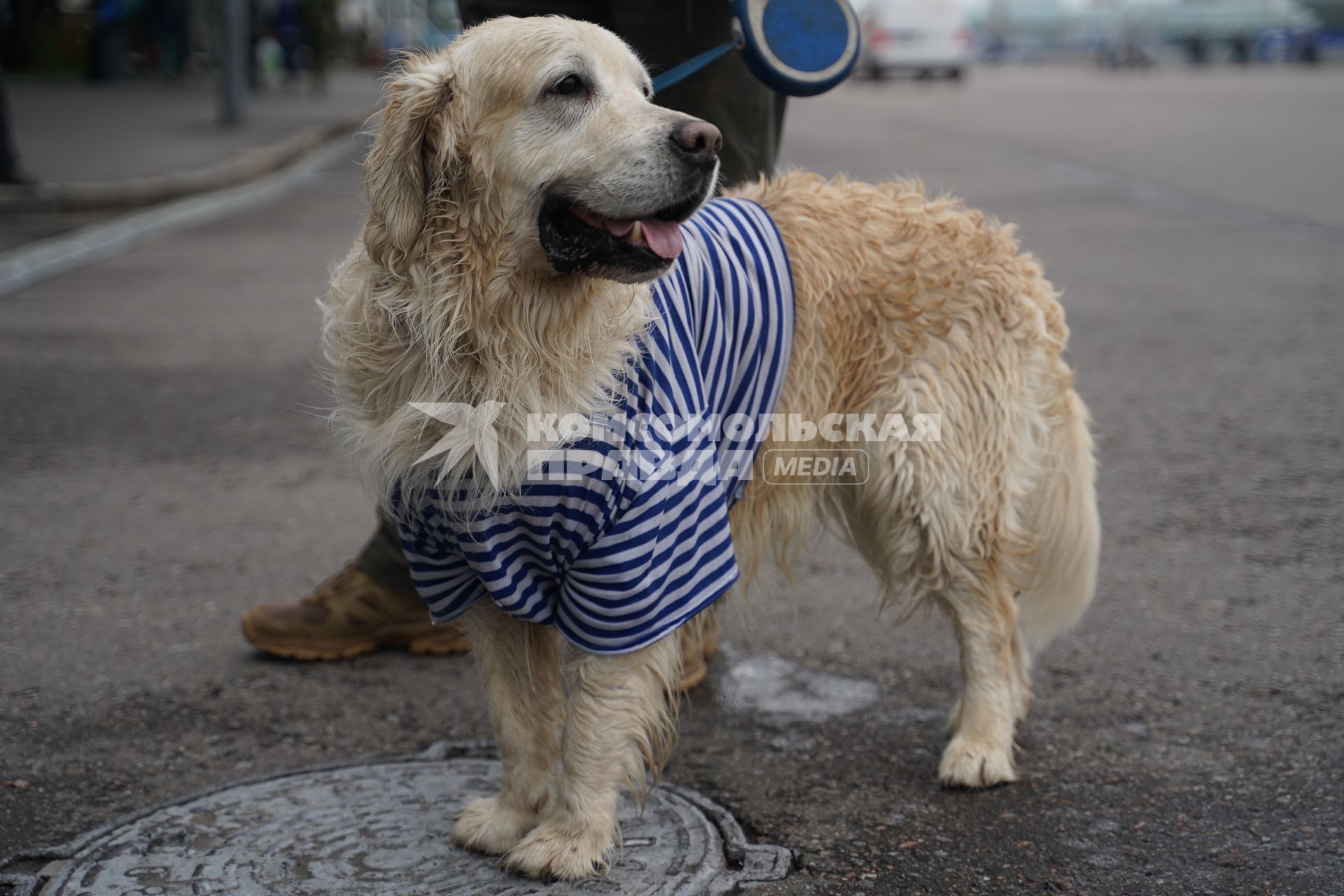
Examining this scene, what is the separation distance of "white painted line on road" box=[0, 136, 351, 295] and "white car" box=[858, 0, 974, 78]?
23.4 m

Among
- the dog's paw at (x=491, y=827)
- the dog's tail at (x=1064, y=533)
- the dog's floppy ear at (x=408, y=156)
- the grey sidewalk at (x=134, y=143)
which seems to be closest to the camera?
the dog's floppy ear at (x=408, y=156)

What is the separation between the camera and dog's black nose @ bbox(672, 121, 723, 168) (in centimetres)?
254

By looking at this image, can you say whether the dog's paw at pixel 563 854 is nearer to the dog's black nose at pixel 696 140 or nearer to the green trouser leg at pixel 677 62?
the green trouser leg at pixel 677 62

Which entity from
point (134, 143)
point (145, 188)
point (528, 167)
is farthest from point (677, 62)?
A: point (134, 143)

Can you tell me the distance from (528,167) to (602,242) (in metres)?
0.20

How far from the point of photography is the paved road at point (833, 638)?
2.87 metres

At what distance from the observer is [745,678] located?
3.67 metres

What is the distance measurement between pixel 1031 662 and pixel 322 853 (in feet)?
6.15

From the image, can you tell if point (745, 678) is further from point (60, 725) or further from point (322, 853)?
point (60, 725)

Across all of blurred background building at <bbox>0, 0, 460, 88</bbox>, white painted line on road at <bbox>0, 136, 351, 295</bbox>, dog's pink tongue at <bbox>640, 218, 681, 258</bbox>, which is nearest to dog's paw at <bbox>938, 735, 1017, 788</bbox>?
dog's pink tongue at <bbox>640, 218, 681, 258</bbox>

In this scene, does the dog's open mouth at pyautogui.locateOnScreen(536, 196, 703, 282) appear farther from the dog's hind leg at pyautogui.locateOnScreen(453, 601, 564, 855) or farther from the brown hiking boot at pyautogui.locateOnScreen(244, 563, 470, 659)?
the brown hiking boot at pyautogui.locateOnScreen(244, 563, 470, 659)

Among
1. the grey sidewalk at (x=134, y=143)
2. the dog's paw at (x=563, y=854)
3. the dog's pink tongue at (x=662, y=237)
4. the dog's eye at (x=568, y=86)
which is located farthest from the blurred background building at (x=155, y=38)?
the dog's paw at (x=563, y=854)

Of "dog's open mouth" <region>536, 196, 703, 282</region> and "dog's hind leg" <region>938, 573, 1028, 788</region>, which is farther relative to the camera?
"dog's hind leg" <region>938, 573, 1028, 788</region>

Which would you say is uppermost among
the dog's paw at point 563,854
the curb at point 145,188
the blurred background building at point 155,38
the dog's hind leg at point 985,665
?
the blurred background building at point 155,38
